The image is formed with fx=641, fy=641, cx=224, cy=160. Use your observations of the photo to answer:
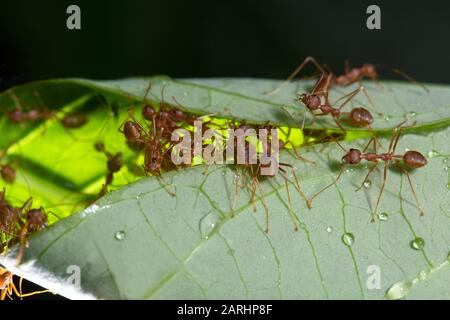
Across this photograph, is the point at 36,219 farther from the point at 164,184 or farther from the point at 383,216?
the point at 383,216

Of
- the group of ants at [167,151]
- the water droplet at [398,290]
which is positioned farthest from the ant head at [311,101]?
the water droplet at [398,290]

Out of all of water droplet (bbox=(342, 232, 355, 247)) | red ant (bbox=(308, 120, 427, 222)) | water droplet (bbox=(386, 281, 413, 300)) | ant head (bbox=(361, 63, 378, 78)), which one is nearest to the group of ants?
red ant (bbox=(308, 120, 427, 222))

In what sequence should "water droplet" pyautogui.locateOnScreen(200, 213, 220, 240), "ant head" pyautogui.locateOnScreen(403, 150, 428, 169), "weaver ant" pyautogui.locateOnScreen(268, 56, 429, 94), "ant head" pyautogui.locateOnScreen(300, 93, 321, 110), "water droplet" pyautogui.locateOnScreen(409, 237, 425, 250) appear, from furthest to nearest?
"weaver ant" pyautogui.locateOnScreen(268, 56, 429, 94) < "ant head" pyautogui.locateOnScreen(300, 93, 321, 110) < "ant head" pyautogui.locateOnScreen(403, 150, 428, 169) < "water droplet" pyautogui.locateOnScreen(409, 237, 425, 250) < "water droplet" pyautogui.locateOnScreen(200, 213, 220, 240)

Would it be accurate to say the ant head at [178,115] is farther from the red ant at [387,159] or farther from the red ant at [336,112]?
the red ant at [387,159]

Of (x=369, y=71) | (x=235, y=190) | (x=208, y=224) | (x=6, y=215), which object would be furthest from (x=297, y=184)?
(x=369, y=71)

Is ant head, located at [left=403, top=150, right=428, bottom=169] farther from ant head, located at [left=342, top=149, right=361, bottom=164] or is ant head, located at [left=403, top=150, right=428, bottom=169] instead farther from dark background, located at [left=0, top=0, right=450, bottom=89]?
dark background, located at [left=0, top=0, right=450, bottom=89]

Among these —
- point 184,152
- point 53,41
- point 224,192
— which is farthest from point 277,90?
point 53,41

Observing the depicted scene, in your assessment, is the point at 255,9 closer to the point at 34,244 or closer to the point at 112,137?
the point at 112,137
